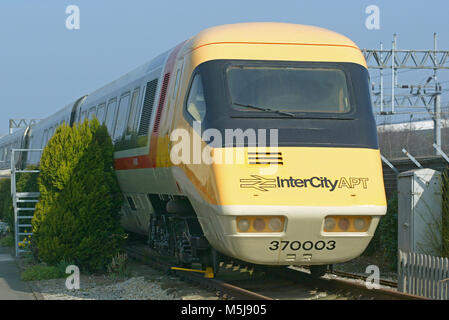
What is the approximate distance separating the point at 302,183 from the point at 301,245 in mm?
738

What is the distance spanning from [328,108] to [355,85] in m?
0.52

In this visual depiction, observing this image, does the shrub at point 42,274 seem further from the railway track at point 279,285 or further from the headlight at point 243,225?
the headlight at point 243,225

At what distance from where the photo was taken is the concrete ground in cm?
1030

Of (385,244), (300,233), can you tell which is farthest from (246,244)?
(385,244)

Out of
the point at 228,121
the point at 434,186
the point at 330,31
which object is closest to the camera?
the point at 228,121

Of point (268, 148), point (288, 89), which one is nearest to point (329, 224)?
point (268, 148)

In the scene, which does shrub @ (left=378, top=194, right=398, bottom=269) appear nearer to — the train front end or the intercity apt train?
the intercity apt train

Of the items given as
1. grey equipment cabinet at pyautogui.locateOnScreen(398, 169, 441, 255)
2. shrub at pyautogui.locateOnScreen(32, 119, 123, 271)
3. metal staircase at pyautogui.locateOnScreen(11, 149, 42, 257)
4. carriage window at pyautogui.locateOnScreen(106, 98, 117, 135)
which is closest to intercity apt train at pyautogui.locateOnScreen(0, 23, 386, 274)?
shrub at pyautogui.locateOnScreen(32, 119, 123, 271)

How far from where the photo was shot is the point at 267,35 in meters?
9.68

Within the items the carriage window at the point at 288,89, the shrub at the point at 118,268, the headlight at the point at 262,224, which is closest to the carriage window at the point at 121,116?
the shrub at the point at 118,268

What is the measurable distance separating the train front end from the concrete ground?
2964 millimetres
